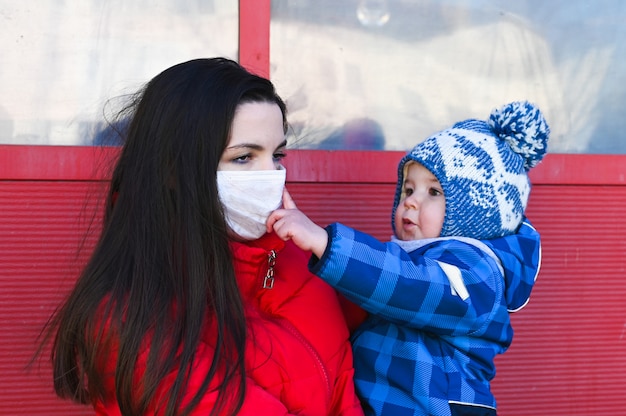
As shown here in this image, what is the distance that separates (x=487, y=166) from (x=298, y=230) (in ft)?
2.06

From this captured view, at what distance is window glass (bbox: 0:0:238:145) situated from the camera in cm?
257

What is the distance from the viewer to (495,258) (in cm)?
188

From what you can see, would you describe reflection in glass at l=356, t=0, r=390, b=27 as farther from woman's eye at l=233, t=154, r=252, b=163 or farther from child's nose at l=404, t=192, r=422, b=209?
woman's eye at l=233, t=154, r=252, b=163

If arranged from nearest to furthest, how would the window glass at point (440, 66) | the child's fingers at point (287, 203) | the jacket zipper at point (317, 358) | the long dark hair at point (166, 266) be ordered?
the long dark hair at point (166, 266) < the jacket zipper at point (317, 358) < the child's fingers at point (287, 203) < the window glass at point (440, 66)

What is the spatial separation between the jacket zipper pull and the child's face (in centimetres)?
43

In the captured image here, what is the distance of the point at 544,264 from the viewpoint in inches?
119

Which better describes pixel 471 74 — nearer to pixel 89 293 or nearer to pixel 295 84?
pixel 295 84

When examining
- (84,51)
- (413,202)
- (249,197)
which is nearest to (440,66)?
(413,202)

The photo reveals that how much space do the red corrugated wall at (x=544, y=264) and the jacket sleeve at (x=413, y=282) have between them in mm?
1039

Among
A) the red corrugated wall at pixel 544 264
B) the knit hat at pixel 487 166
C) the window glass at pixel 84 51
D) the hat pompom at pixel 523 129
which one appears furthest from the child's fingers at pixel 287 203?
the window glass at pixel 84 51

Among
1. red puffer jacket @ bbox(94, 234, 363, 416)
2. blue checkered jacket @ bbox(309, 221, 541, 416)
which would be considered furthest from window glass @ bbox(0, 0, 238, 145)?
blue checkered jacket @ bbox(309, 221, 541, 416)

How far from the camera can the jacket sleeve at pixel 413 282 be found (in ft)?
5.30

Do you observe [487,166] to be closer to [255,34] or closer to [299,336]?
[299,336]

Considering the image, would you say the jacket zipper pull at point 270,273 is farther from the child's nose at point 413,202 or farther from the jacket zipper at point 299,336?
the child's nose at point 413,202
